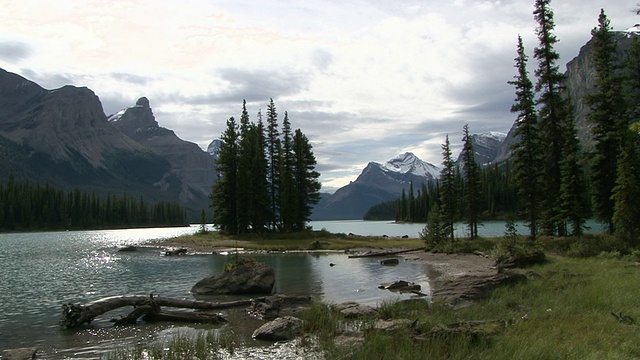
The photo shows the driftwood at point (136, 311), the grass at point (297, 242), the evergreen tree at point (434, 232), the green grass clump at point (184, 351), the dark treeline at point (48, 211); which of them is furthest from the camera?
the dark treeline at point (48, 211)

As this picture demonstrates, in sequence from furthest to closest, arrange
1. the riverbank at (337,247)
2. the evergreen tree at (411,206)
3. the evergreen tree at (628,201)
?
the evergreen tree at (411,206) < the riverbank at (337,247) < the evergreen tree at (628,201)

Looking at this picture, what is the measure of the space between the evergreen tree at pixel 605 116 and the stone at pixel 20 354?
135 feet

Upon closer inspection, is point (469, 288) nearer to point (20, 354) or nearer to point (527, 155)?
point (20, 354)

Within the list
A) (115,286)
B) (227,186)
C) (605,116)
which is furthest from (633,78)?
(227,186)

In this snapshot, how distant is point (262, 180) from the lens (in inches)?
2840

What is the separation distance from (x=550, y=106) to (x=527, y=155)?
506 cm

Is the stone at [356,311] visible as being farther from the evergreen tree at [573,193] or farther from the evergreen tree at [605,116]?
the evergreen tree at [605,116]

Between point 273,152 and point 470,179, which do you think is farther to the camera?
point 273,152

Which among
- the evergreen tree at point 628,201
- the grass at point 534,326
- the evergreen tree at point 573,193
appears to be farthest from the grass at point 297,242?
the grass at point 534,326

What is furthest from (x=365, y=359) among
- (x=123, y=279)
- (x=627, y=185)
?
(x=627, y=185)

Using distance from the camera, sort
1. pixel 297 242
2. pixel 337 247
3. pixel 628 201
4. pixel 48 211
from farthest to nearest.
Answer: pixel 48 211 < pixel 297 242 < pixel 337 247 < pixel 628 201

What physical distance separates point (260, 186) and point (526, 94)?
42.2 metres

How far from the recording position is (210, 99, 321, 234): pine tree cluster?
71.2 metres

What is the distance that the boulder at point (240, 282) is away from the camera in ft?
80.7
